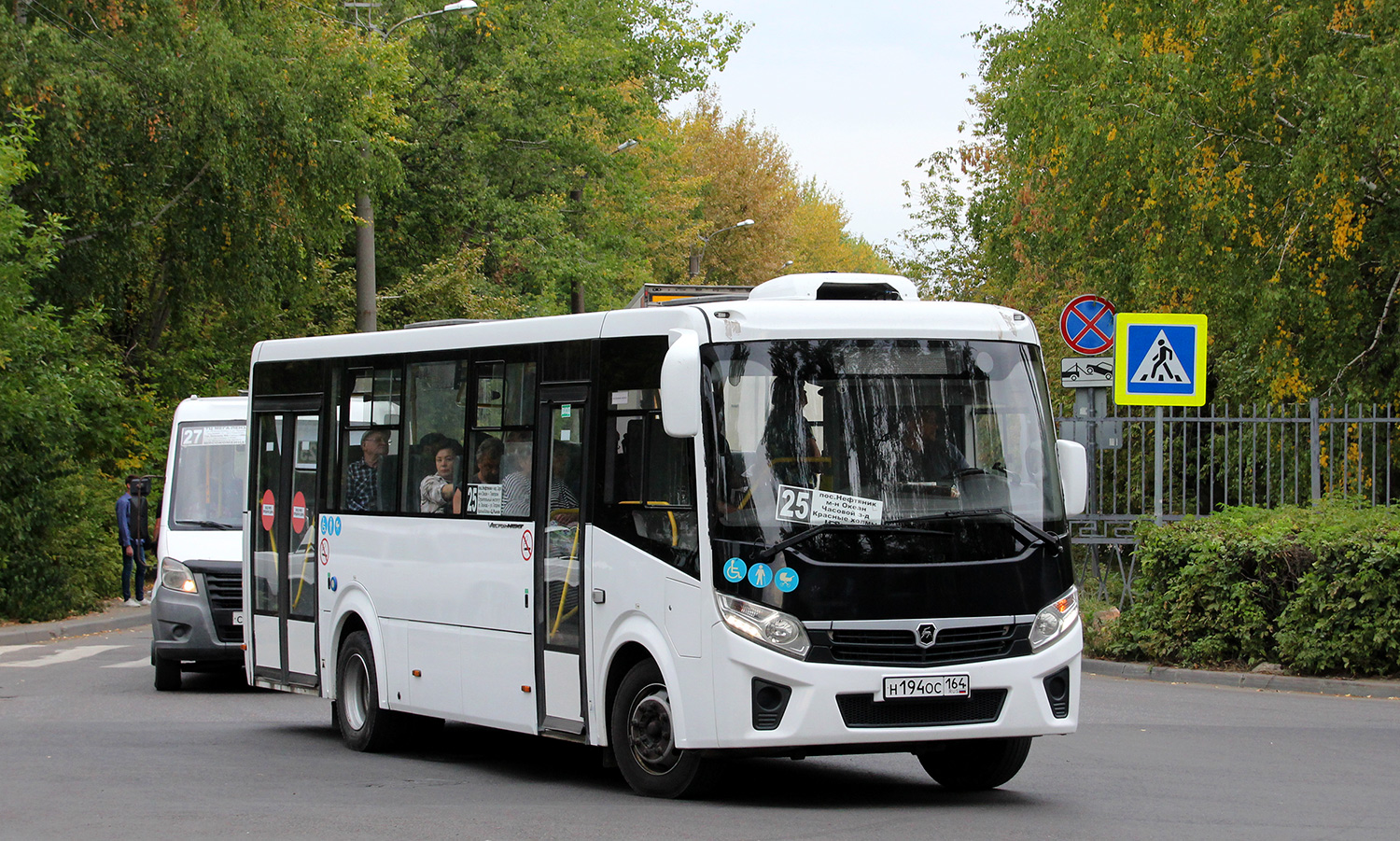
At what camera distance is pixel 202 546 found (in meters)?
16.7

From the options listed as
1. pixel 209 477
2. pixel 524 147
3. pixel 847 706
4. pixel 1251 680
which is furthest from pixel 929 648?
pixel 524 147

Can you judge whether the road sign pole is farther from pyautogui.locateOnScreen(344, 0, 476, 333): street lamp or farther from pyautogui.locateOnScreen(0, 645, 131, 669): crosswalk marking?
pyautogui.locateOnScreen(344, 0, 476, 333): street lamp

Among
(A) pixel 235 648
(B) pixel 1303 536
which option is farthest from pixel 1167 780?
(A) pixel 235 648

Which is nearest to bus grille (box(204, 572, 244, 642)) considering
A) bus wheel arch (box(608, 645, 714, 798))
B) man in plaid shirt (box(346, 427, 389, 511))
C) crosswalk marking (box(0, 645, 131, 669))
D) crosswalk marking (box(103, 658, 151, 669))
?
crosswalk marking (box(103, 658, 151, 669))

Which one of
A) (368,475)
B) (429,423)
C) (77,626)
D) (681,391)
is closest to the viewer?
(681,391)

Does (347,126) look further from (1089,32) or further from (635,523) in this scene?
(635,523)

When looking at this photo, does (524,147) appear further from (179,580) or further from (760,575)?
(760,575)

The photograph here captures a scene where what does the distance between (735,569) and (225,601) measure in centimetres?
852

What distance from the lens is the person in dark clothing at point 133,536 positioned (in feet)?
86.9

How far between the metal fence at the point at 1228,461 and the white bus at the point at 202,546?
8095mm

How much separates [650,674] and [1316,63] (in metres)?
13.9

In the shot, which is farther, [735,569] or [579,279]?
[579,279]

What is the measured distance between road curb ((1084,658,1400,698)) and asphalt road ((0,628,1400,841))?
33 centimetres

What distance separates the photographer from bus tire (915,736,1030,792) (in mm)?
9945
